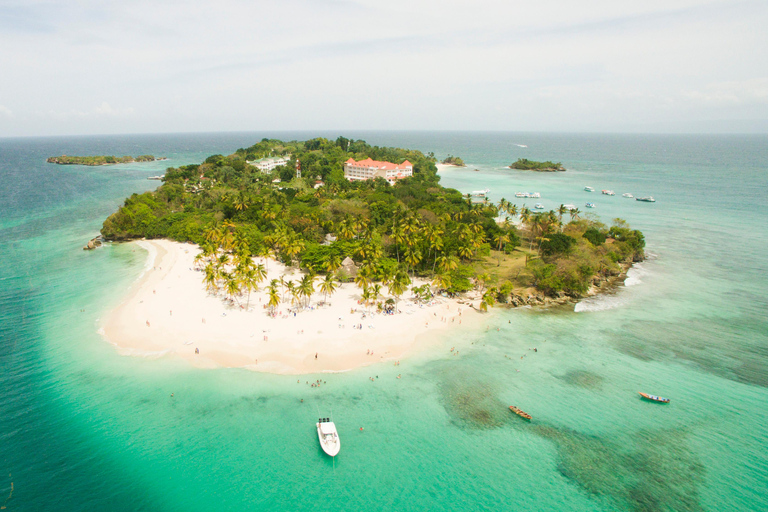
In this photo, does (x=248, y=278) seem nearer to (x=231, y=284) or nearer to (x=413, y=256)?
(x=231, y=284)

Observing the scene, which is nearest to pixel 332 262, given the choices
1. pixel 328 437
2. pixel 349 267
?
pixel 349 267

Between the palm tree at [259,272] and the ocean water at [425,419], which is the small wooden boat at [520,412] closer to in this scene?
the ocean water at [425,419]

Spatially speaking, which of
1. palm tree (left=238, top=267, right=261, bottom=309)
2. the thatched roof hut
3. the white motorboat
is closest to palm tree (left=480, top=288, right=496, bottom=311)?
the thatched roof hut

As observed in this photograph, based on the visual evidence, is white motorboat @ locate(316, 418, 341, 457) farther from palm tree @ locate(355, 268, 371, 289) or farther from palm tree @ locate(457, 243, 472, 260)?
palm tree @ locate(457, 243, 472, 260)

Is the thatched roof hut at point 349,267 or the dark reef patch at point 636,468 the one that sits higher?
the thatched roof hut at point 349,267

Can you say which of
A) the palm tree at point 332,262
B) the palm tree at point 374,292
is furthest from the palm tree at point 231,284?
the palm tree at point 374,292

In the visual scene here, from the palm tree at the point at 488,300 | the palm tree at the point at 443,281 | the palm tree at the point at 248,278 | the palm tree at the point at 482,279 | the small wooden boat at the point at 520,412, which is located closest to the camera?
the small wooden boat at the point at 520,412
